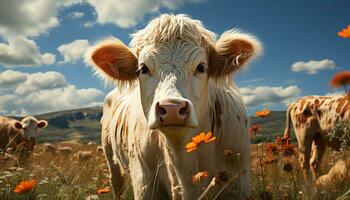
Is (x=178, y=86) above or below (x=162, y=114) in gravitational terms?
above

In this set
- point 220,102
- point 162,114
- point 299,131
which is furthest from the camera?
point 299,131

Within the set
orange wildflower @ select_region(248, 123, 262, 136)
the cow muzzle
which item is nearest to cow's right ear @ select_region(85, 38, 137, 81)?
the cow muzzle

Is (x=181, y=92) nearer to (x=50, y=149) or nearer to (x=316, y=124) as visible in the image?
(x=316, y=124)

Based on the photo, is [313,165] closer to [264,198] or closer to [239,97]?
[239,97]

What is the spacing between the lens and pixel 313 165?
12484 mm

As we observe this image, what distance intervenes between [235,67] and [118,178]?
3935mm

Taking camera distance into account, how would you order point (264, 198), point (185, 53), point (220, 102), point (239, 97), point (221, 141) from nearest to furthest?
point (264, 198) → point (185, 53) → point (221, 141) → point (220, 102) → point (239, 97)

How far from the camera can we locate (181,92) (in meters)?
3.73

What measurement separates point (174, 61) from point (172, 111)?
35.6 inches

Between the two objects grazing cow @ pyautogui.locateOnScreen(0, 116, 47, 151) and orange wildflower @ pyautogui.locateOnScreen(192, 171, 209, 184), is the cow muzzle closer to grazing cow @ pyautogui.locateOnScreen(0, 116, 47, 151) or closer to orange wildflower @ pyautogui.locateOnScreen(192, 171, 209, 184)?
orange wildflower @ pyautogui.locateOnScreen(192, 171, 209, 184)

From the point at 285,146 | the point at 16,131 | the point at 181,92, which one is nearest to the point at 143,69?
the point at 181,92

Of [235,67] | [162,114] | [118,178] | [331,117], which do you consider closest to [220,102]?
[235,67]

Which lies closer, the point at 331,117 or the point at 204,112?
the point at 204,112

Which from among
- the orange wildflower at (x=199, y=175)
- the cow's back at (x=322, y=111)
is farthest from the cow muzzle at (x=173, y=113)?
the cow's back at (x=322, y=111)
